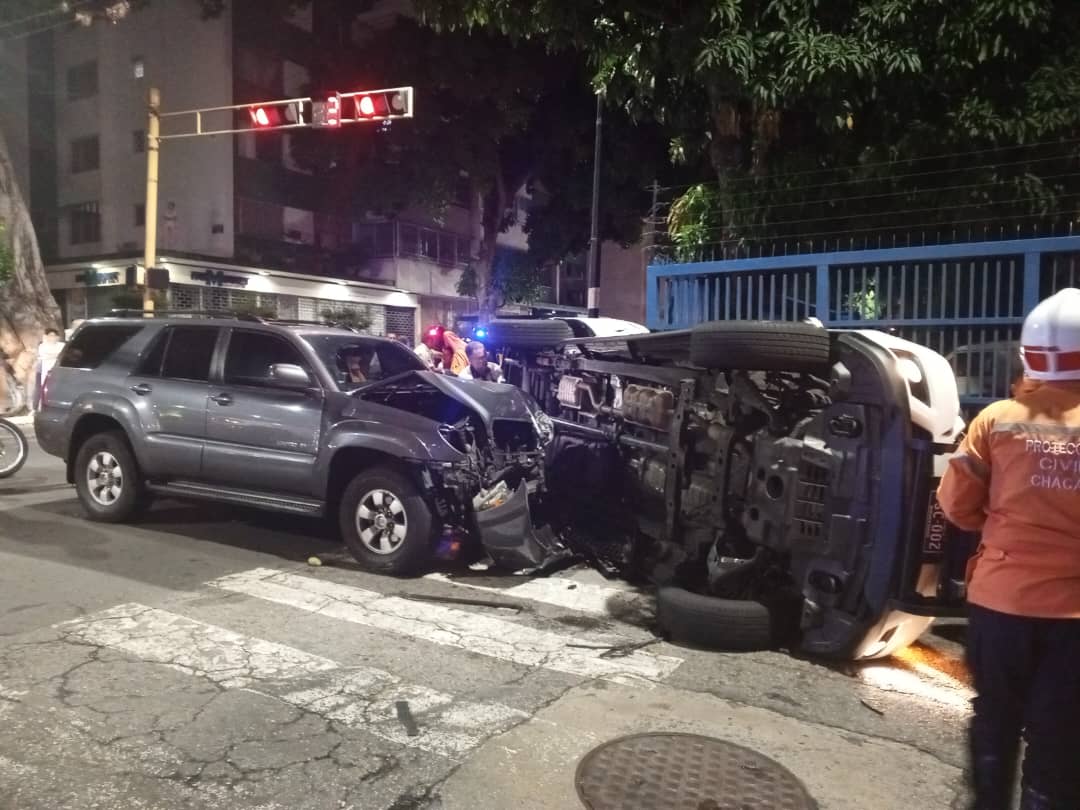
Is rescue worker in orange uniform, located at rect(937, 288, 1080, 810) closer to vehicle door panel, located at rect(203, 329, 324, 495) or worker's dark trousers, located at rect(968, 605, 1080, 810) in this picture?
worker's dark trousers, located at rect(968, 605, 1080, 810)

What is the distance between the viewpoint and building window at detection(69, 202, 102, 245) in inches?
1150

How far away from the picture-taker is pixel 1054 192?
779 centimetres

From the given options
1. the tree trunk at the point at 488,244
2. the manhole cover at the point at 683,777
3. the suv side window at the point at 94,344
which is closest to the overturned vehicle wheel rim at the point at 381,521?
the manhole cover at the point at 683,777

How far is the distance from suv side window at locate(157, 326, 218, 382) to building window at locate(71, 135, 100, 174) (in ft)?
85.8

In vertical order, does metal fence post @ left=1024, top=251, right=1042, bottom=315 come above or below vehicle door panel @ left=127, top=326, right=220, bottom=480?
above

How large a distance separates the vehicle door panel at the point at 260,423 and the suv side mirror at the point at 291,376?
54mm

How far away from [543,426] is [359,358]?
168 cm

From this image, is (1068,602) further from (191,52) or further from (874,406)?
(191,52)

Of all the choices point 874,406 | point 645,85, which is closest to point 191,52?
point 645,85

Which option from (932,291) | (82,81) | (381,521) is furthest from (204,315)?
(82,81)

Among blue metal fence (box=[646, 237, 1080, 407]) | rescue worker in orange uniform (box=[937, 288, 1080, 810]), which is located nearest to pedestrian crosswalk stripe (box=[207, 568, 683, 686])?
rescue worker in orange uniform (box=[937, 288, 1080, 810])

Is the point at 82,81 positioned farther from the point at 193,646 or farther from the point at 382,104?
the point at 193,646

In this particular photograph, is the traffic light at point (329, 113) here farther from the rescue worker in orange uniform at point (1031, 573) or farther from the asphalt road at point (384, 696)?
the rescue worker in orange uniform at point (1031, 573)

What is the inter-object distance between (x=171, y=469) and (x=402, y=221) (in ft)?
87.4
